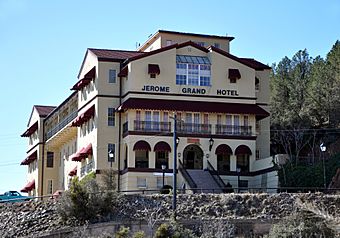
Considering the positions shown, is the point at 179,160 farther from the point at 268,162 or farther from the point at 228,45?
the point at 228,45

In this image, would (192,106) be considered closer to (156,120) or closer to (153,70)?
(156,120)

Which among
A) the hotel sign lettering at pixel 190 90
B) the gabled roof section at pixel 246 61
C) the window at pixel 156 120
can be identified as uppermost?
the gabled roof section at pixel 246 61

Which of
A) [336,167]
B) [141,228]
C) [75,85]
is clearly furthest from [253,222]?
[75,85]

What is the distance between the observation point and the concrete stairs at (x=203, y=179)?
7112 cm

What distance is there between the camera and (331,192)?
215ft

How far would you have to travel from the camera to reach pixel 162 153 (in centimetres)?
7675

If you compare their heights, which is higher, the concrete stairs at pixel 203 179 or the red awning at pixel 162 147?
the red awning at pixel 162 147

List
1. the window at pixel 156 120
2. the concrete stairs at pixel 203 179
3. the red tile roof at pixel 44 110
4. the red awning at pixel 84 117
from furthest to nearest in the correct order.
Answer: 1. the red tile roof at pixel 44 110
2. the red awning at pixel 84 117
3. the window at pixel 156 120
4. the concrete stairs at pixel 203 179

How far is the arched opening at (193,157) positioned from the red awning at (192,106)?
361 cm

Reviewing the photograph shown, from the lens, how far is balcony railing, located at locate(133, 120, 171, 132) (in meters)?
75.2

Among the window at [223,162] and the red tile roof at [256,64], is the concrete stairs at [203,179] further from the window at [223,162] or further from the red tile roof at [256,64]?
the red tile roof at [256,64]

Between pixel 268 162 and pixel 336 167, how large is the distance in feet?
19.0

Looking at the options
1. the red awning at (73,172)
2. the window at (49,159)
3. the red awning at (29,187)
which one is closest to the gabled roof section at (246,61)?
the red awning at (73,172)

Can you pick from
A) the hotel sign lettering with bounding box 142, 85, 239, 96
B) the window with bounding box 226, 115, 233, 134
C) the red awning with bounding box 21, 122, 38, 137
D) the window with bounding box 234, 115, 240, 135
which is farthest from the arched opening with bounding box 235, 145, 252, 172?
the red awning with bounding box 21, 122, 38, 137
